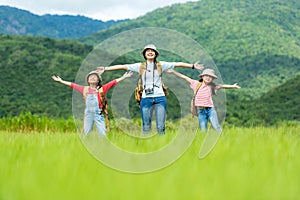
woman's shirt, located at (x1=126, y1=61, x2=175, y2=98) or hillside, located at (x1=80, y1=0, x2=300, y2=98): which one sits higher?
hillside, located at (x1=80, y1=0, x2=300, y2=98)

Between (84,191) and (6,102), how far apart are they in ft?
185

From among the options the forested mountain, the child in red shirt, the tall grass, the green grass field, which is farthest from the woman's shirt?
the tall grass

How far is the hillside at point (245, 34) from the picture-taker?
331 feet

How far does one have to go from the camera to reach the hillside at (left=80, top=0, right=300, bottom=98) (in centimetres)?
10075

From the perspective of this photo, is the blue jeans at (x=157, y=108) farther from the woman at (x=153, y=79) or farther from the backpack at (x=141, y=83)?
the backpack at (x=141, y=83)

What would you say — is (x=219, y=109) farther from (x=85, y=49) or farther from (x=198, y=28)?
(x=198, y=28)

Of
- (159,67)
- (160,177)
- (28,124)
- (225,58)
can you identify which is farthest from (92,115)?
(225,58)

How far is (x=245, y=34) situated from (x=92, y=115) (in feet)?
401

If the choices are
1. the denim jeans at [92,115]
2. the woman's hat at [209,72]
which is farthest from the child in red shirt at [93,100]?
the woman's hat at [209,72]

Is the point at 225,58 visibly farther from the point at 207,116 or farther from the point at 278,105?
the point at 207,116

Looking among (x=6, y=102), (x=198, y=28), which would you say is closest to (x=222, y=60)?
(x=198, y=28)

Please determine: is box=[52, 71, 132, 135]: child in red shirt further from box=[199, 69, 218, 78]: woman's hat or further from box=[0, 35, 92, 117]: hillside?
box=[0, 35, 92, 117]: hillside

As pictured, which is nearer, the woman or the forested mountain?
the woman

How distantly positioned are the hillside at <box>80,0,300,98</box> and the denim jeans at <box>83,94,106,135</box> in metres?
80.7
